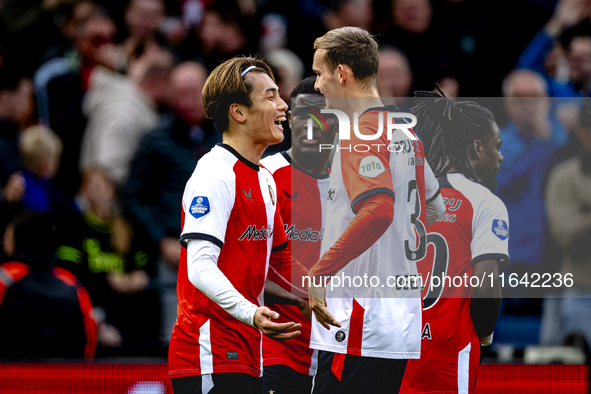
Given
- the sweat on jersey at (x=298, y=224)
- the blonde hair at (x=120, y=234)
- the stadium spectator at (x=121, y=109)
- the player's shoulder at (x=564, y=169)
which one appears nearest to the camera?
the sweat on jersey at (x=298, y=224)

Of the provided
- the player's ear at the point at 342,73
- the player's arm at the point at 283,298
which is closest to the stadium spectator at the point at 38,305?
the player's arm at the point at 283,298

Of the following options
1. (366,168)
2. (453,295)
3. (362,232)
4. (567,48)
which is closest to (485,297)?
(453,295)

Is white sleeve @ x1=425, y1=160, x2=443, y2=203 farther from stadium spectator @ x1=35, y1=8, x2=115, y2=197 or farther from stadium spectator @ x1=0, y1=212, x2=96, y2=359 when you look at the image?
stadium spectator @ x1=35, y1=8, x2=115, y2=197

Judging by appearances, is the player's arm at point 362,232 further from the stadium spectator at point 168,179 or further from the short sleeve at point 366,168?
the stadium spectator at point 168,179

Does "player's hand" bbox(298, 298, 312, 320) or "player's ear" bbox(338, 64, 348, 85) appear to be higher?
"player's ear" bbox(338, 64, 348, 85)

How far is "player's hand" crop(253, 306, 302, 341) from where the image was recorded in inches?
117

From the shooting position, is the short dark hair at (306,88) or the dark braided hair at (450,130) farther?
the short dark hair at (306,88)

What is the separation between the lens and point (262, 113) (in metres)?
3.52

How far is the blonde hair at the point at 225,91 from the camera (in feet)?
11.5

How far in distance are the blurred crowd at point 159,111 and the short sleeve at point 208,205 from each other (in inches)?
58.4

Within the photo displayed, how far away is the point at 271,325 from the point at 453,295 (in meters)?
1.24

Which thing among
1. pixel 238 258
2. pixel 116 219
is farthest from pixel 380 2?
pixel 238 258

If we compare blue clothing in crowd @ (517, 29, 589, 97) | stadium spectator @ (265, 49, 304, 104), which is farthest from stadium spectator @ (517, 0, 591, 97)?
stadium spectator @ (265, 49, 304, 104)

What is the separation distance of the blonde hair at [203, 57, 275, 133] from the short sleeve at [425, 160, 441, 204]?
3.32ft
